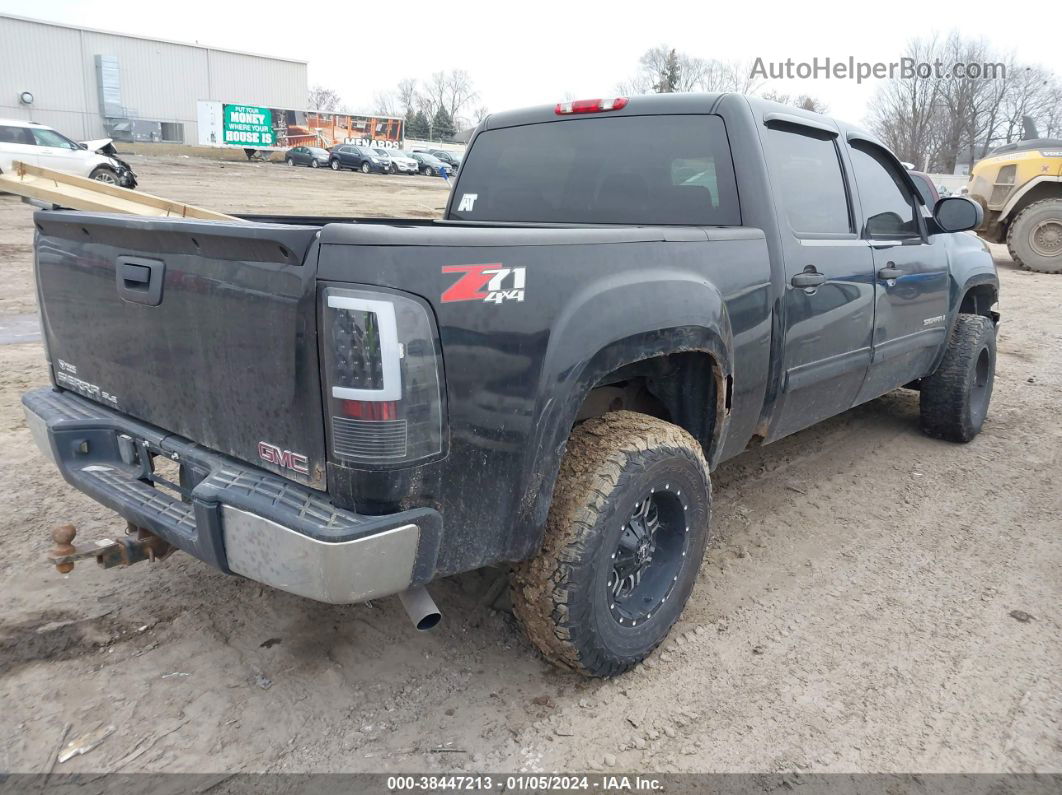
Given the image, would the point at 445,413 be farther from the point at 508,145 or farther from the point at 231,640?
the point at 508,145

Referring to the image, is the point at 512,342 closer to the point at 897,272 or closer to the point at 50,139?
the point at 897,272

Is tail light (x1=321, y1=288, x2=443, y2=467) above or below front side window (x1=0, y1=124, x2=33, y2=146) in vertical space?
below

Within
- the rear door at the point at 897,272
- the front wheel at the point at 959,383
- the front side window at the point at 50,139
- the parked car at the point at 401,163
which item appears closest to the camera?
the rear door at the point at 897,272

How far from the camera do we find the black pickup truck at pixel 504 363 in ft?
6.58

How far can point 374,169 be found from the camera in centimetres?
4303

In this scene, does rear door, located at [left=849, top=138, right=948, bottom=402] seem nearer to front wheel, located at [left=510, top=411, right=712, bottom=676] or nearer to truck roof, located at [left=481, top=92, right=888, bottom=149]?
truck roof, located at [left=481, top=92, right=888, bottom=149]

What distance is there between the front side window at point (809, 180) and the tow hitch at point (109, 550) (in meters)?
2.72

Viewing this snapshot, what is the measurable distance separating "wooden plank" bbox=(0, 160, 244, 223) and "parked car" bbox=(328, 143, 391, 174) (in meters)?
41.6

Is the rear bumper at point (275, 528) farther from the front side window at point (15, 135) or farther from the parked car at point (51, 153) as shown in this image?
the front side window at point (15, 135)

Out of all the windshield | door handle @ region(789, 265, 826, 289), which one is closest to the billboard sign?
the windshield

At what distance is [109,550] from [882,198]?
12.9ft

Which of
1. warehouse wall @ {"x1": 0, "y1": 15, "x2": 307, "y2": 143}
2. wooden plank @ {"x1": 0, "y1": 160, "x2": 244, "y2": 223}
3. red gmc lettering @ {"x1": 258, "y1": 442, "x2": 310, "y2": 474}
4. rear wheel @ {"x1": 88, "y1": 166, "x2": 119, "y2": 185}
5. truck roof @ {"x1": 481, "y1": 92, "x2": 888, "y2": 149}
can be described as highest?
warehouse wall @ {"x1": 0, "y1": 15, "x2": 307, "y2": 143}

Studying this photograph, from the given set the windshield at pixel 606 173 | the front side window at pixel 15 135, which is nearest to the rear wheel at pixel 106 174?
the front side window at pixel 15 135

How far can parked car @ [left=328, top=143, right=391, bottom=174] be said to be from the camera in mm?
42781
